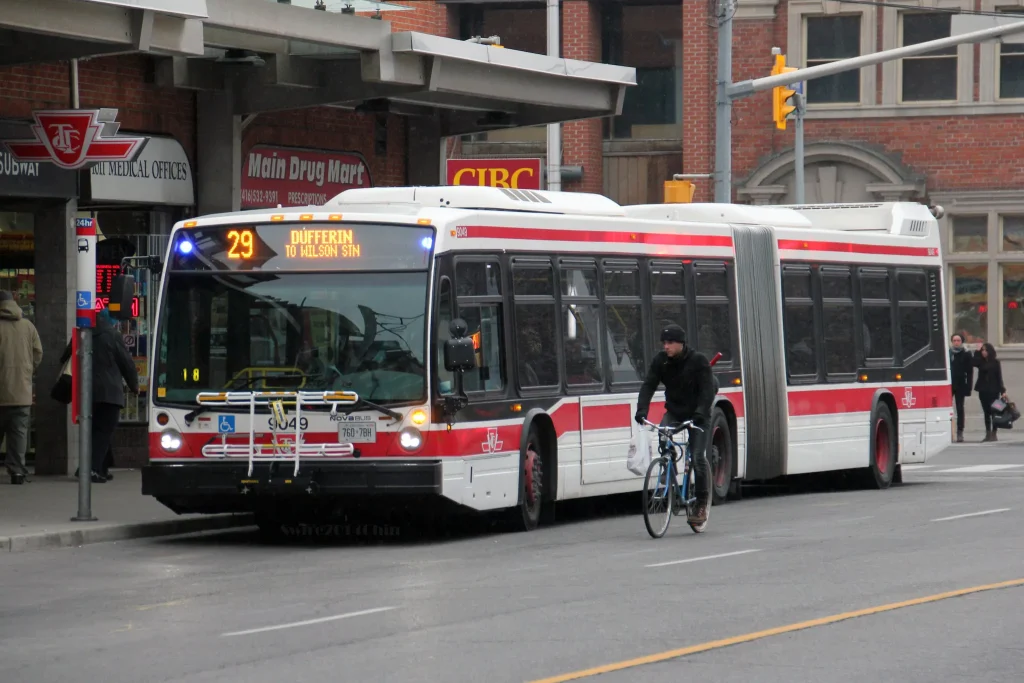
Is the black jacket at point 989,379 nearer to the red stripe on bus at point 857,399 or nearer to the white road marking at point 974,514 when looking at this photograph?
the red stripe on bus at point 857,399

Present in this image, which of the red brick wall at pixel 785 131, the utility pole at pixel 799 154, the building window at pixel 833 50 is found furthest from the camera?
the building window at pixel 833 50

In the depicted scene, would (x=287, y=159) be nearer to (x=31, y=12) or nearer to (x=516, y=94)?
(x=516, y=94)

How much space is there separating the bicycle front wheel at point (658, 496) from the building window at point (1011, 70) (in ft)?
80.0

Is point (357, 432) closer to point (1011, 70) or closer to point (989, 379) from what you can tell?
point (989, 379)

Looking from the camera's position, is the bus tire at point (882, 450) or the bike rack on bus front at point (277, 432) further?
the bus tire at point (882, 450)

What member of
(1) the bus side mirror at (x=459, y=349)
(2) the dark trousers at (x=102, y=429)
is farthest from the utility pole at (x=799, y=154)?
(1) the bus side mirror at (x=459, y=349)

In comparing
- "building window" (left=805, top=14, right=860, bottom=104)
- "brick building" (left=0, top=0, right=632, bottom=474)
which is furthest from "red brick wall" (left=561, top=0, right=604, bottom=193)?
"brick building" (left=0, top=0, right=632, bottom=474)

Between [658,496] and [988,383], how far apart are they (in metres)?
19.1

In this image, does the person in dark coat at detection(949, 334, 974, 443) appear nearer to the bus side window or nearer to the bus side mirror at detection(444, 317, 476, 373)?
the bus side window

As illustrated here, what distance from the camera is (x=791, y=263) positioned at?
20.7 m

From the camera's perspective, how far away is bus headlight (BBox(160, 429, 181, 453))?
49.0ft

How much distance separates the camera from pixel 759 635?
955 centimetres

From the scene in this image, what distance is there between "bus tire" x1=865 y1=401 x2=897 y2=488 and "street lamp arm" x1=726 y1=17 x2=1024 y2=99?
5.00 m

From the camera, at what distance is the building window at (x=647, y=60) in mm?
40781
